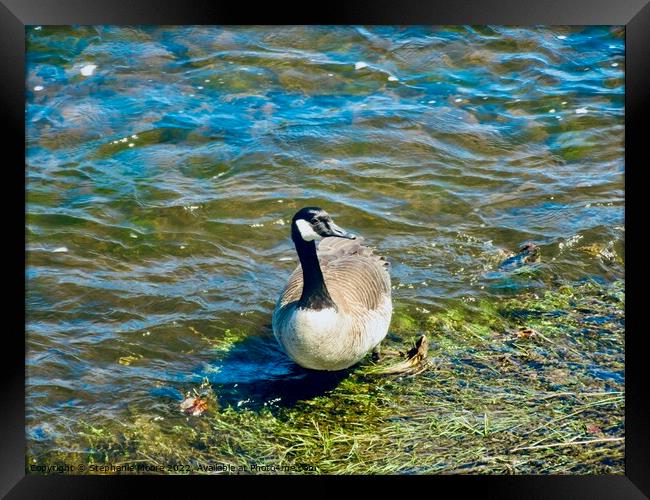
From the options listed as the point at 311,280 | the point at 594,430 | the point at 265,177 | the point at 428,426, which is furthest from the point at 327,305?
the point at 594,430

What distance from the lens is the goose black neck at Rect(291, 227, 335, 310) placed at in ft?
18.7

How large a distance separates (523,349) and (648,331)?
90 cm

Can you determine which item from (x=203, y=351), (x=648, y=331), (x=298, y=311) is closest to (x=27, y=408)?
(x=203, y=351)

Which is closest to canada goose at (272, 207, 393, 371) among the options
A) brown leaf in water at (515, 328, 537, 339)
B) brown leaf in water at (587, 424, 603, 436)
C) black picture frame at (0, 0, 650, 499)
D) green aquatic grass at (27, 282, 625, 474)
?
green aquatic grass at (27, 282, 625, 474)

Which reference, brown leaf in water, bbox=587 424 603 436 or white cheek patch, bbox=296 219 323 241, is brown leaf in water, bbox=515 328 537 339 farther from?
white cheek patch, bbox=296 219 323 241

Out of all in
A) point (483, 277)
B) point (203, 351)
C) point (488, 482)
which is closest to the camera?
point (488, 482)

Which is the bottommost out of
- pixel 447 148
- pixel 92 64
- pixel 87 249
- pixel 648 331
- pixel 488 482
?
pixel 488 482

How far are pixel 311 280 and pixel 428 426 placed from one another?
1304mm

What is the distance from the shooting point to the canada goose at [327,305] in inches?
224

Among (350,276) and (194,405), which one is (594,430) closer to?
(350,276)

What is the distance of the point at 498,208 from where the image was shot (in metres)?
6.70

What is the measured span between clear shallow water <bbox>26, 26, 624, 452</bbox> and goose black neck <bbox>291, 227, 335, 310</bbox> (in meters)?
0.68
